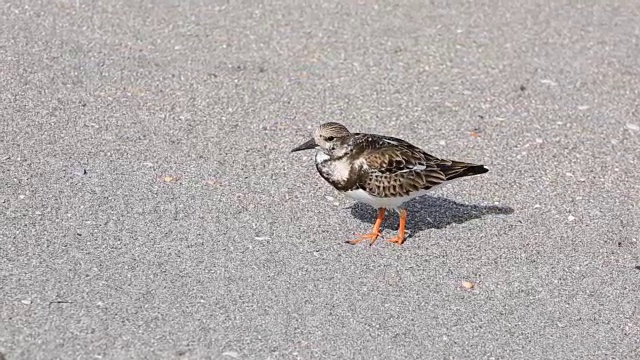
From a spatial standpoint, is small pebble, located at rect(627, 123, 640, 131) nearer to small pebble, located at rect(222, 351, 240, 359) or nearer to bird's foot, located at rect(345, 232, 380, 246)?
bird's foot, located at rect(345, 232, 380, 246)

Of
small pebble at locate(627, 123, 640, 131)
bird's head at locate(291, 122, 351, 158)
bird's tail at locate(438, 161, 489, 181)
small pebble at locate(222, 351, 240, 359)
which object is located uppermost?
bird's head at locate(291, 122, 351, 158)

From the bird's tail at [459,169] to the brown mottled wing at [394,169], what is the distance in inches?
2.3

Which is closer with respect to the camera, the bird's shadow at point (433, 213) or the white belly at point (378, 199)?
the white belly at point (378, 199)

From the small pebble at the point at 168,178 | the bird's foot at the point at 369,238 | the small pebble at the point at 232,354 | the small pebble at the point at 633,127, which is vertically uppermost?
the small pebble at the point at 232,354

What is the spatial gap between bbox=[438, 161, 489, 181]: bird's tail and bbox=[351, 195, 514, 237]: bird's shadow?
36cm

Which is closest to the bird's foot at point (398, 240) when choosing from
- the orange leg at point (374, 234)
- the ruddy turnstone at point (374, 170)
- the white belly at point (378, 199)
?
the ruddy turnstone at point (374, 170)

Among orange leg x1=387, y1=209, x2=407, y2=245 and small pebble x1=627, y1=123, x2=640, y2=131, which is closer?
orange leg x1=387, y1=209, x2=407, y2=245

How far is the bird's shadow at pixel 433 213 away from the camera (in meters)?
7.36

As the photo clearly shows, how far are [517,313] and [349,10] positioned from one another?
5002mm

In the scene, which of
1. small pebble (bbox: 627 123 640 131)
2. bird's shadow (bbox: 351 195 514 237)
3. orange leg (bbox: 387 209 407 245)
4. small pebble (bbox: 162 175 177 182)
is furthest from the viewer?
small pebble (bbox: 627 123 640 131)

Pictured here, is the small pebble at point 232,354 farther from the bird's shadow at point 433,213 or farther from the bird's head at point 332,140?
the bird's shadow at point 433,213

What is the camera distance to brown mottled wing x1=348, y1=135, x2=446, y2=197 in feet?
22.7

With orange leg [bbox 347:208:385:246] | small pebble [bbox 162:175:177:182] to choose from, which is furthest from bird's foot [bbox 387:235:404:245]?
small pebble [bbox 162:175:177:182]

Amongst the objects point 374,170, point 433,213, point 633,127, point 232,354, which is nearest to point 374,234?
point 374,170
